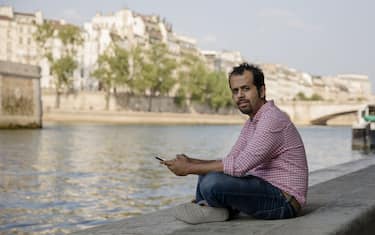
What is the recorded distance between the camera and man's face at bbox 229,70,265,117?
133 inches

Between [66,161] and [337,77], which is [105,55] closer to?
[66,161]

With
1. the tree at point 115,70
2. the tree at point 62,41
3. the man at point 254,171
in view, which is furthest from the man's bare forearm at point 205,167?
the tree at point 115,70

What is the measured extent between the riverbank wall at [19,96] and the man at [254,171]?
2877cm

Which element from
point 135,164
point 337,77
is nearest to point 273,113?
point 135,164

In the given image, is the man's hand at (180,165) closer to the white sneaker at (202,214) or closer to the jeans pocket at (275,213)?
the white sneaker at (202,214)

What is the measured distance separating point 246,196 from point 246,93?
0.50 m

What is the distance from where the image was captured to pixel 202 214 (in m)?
3.27

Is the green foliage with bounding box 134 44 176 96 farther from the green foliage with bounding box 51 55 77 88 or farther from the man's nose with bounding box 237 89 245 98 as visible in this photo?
the man's nose with bounding box 237 89 245 98

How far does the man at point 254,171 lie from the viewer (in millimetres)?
3283

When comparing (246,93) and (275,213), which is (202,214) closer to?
(275,213)

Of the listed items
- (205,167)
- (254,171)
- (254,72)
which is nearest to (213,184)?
(205,167)

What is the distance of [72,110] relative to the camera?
187 feet

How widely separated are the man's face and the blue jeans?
Answer: 1.17ft

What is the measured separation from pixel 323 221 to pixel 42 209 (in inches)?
184
